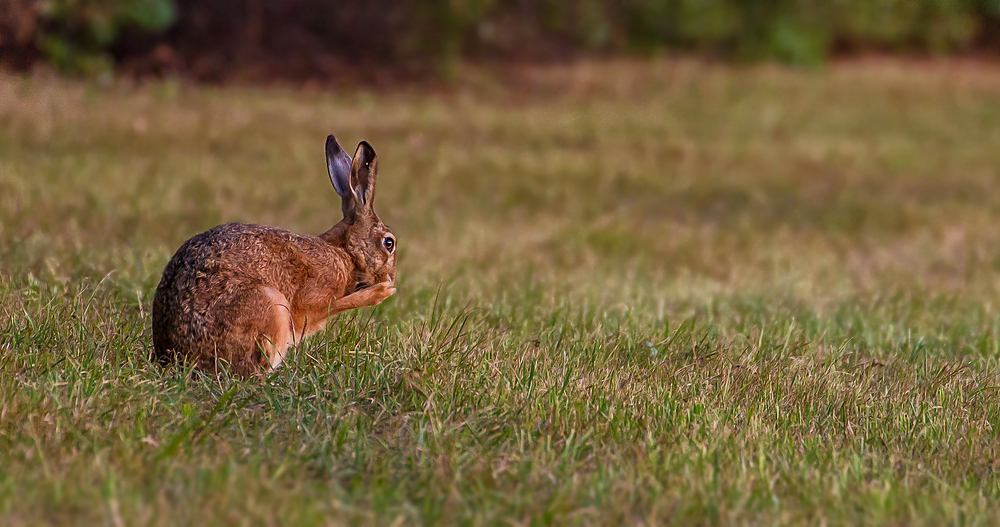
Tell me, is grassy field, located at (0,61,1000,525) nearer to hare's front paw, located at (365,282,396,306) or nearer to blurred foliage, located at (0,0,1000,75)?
hare's front paw, located at (365,282,396,306)

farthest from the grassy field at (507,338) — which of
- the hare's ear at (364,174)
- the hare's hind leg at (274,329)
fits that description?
the hare's ear at (364,174)

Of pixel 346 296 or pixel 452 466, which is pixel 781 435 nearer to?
pixel 452 466

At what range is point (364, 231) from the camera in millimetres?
5336

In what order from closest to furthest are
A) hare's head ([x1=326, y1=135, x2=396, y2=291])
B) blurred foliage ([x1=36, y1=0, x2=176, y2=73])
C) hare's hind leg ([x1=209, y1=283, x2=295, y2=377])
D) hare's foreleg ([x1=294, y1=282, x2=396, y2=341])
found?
hare's hind leg ([x1=209, y1=283, x2=295, y2=377]) → hare's foreleg ([x1=294, y1=282, x2=396, y2=341]) → hare's head ([x1=326, y1=135, x2=396, y2=291]) → blurred foliage ([x1=36, y1=0, x2=176, y2=73])

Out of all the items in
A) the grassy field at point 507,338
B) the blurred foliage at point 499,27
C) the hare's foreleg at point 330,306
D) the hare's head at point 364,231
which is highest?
the blurred foliage at point 499,27

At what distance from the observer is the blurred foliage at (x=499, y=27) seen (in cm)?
1839

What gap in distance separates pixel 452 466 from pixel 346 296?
4.68ft

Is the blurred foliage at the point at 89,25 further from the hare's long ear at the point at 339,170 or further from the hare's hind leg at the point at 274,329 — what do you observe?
the hare's hind leg at the point at 274,329

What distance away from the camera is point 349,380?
4.52 metres

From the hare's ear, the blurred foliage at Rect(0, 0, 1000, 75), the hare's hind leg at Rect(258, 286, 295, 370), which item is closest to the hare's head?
the hare's ear

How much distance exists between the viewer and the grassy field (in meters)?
3.62

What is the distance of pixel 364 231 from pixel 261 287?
2.76ft

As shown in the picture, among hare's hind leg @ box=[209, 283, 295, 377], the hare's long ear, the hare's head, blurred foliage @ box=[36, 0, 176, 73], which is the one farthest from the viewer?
blurred foliage @ box=[36, 0, 176, 73]

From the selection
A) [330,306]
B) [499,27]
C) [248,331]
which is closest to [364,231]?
[330,306]
